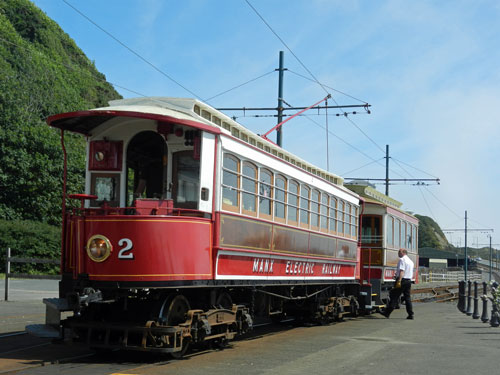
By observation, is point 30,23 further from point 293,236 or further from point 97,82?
point 293,236

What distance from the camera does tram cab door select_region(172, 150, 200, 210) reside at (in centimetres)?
967

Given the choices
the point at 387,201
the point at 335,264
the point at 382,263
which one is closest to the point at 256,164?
the point at 335,264

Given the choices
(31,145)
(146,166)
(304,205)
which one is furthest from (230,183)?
(31,145)

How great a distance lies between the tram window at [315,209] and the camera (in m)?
14.1

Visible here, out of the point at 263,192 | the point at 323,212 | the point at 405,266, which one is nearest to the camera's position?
the point at 263,192

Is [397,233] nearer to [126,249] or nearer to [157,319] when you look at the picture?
[157,319]

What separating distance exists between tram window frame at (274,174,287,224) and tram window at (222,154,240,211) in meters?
1.63

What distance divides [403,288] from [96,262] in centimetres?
992

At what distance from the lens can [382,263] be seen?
64.0ft

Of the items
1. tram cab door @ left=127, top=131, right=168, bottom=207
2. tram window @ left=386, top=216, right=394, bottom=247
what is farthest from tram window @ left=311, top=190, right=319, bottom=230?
tram window @ left=386, top=216, right=394, bottom=247

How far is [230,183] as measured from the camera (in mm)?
10266

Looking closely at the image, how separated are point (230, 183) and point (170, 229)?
1.56 m

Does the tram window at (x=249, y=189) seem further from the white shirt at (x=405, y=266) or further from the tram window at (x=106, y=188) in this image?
the white shirt at (x=405, y=266)

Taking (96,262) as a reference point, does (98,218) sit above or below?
above
